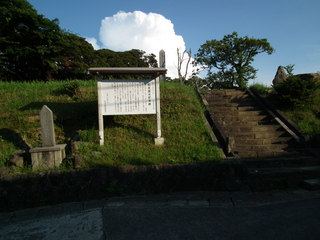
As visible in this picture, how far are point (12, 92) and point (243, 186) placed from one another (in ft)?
27.8

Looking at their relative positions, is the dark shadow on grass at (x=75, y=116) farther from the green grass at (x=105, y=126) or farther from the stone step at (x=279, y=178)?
the stone step at (x=279, y=178)

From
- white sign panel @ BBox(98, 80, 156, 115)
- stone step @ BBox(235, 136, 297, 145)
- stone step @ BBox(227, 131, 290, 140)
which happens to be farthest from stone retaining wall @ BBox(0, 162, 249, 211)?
stone step @ BBox(227, 131, 290, 140)

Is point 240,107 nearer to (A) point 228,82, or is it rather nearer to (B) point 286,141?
(B) point 286,141

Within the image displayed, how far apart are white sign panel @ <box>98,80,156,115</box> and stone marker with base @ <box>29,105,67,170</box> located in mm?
1289

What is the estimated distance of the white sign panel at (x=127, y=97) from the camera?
5587 mm

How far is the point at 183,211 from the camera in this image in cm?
372

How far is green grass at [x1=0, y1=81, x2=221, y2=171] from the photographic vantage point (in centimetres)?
516

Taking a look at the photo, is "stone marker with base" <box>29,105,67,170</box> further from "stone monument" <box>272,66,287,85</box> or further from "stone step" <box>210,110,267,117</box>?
"stone monument" <box>272,66,287,85</box>

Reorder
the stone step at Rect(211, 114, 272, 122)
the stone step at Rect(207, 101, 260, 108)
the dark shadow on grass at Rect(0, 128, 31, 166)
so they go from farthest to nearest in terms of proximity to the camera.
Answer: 1. the stone step at Rect(207, 101, 260, 108)
2. the stone step at Rect(211, 114, 272, 122)
3. the dark shadow on grass at Rect(0, 128, 31, 166)

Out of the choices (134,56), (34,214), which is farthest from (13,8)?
(134,56)

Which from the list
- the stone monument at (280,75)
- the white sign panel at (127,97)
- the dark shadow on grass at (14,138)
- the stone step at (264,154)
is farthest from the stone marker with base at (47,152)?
the stone monument at (280,75)

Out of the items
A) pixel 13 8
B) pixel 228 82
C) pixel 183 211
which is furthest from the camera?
pixel 228 82

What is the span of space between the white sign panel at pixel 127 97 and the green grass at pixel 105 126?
80cm

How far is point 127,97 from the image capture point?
5.68m
